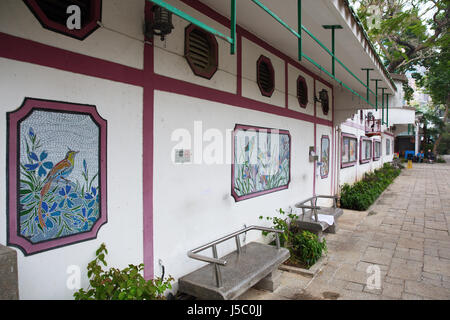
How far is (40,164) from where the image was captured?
84.0 inches

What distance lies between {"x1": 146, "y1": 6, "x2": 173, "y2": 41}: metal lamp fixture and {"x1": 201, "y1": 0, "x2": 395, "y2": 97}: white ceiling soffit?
100 centimetres

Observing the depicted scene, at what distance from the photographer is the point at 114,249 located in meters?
2.63

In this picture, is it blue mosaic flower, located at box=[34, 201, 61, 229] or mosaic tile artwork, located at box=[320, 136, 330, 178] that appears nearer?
blue mosaic flower, located at box=[34, 201, 61, 229]

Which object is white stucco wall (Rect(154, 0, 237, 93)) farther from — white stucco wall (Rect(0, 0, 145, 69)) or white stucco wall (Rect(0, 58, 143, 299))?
white stucco wall (Rect(0, 58, 143, 299))

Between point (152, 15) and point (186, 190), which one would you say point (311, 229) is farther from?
point (152, 15)

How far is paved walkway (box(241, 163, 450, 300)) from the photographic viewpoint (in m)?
3.69

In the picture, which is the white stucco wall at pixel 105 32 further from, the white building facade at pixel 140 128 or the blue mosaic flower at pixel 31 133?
the blue mosaic flower at pixel 31 133

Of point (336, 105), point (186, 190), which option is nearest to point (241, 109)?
point (186, 190)

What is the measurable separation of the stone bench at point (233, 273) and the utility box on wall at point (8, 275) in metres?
1.55

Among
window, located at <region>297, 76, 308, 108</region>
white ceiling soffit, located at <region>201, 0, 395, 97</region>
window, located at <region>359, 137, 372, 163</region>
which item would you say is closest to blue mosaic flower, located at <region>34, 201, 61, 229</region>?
white ceiling soffit, located at <region>201, 0, 395, 97</region>

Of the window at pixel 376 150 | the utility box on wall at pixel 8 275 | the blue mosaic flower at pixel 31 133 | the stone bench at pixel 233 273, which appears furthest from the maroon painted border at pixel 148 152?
the window at pixel 376 150

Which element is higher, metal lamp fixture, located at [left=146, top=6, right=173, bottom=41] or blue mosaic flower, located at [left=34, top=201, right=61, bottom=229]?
metal lamp fixture, located at [left=146, top=6, right=173, bottom=41]

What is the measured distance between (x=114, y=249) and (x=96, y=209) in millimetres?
420

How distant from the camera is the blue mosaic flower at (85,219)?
235 centimetres
